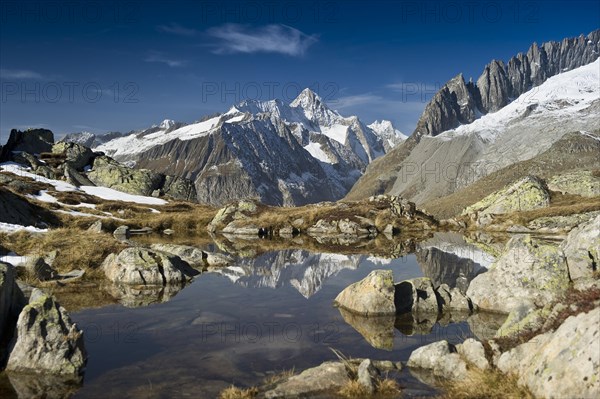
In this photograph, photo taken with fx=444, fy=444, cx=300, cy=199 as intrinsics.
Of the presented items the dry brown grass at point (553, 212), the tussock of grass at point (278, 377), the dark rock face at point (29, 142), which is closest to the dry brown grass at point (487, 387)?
the tussock of grass at point (278, 377)

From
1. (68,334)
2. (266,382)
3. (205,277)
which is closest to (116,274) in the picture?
(205,277)

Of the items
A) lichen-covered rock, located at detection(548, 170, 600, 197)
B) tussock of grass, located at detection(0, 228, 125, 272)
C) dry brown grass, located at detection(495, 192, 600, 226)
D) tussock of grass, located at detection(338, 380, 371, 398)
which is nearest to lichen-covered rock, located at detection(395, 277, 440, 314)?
tussock of grass, located at detection(338, 380, 371, 398)

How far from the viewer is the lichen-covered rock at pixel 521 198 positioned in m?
99.9

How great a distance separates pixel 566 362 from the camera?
1013 centimetres

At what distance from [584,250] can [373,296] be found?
11.7 m

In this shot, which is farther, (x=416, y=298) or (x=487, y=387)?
(x=416, y=298)

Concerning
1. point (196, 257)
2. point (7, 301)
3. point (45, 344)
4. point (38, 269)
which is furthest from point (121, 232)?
point (45, 344)

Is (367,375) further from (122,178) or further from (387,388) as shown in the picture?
(122,178)

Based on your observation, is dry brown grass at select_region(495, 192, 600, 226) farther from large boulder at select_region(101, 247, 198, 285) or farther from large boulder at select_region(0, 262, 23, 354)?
large boulder at select_region(0, 262, 23, 354)

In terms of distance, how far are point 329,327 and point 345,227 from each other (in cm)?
5667

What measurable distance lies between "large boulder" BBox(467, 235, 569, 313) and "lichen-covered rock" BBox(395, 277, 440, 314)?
2432mm

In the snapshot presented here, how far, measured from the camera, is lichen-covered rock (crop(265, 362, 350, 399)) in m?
12.4

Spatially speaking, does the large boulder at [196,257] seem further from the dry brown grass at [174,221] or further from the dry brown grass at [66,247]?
the dry brown grass at [174,221]

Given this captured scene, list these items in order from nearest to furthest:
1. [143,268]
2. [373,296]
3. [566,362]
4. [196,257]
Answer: [566,362] → [373,296] → [143,268] → [196,257]
